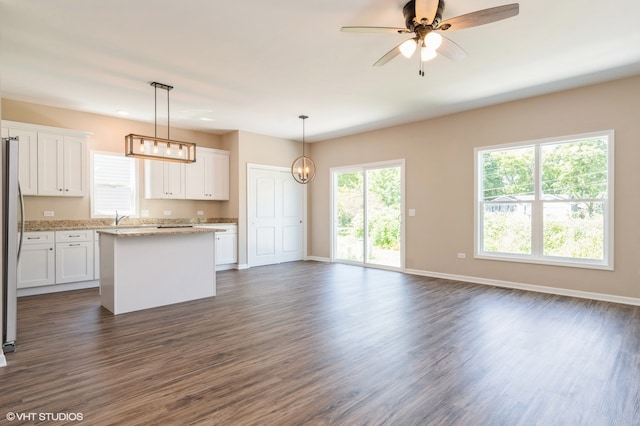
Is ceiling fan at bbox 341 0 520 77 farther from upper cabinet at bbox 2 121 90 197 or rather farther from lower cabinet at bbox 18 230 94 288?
lower cabinet at bbox 18 230 94 288

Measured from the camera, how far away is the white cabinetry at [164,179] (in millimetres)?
6285

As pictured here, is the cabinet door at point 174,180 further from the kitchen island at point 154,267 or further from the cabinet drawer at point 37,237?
the kitchen island at point 154,267

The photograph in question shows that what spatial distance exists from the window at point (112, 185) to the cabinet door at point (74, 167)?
0.29 meters

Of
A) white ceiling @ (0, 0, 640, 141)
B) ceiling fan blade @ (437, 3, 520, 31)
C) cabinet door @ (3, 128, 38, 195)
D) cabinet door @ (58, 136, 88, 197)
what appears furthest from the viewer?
cabinet door @ (58, 136, 88, 197)

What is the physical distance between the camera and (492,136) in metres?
5.44

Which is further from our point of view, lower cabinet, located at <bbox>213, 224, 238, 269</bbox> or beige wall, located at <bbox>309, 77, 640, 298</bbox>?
lower cabinet, located at <bbox>213, 224, 238, 269</bbox>

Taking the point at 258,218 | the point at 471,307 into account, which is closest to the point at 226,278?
the point at 258,218

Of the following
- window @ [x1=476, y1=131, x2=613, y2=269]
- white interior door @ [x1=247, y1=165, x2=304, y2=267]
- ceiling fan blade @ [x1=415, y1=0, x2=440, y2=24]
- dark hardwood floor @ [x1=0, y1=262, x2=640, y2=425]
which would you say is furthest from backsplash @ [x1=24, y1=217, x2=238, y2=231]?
ceiling fan blade @ [x1=415, y1=0, x2=440, y2=24]

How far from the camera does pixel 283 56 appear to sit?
3.71m

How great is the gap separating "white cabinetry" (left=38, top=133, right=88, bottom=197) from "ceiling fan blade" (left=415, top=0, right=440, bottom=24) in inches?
214

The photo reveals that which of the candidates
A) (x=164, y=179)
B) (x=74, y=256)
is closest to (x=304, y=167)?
(x=164, y=179)

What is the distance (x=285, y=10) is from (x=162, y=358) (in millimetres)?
3085

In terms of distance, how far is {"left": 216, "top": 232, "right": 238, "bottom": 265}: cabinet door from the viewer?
6.77 metres

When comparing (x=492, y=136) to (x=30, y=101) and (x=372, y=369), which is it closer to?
(x=372, y=369)
